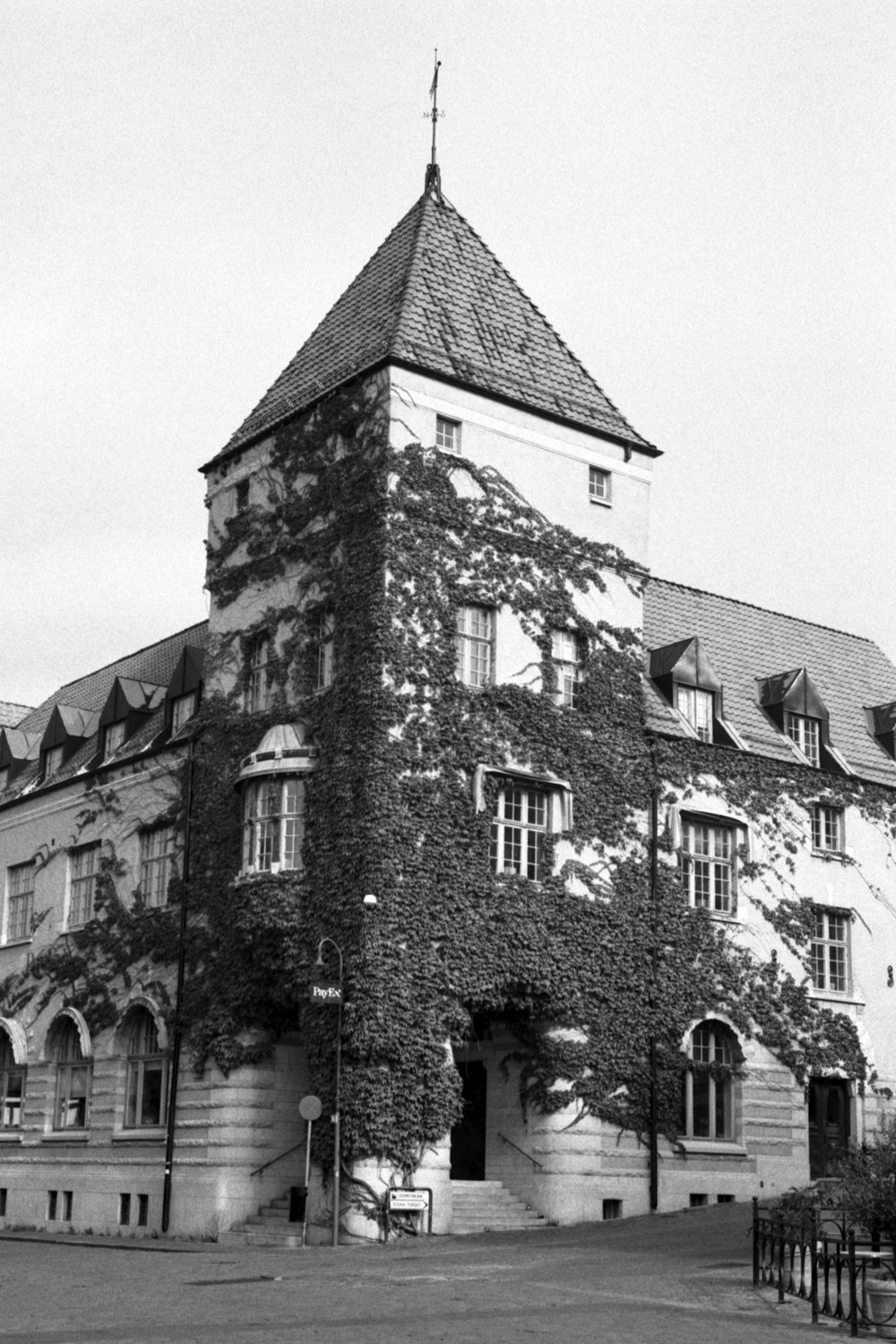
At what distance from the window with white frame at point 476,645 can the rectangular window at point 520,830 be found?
238 centimetres

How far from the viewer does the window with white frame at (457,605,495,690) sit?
1431 inches

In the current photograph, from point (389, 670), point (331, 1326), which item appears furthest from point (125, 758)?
point (331, 1326)

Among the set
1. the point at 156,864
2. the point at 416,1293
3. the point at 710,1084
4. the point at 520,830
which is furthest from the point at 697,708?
the point at 416,1293

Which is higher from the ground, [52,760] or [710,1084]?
[52,760]

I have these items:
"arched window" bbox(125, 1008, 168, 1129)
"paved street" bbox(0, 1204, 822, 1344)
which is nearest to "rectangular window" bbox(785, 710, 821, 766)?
"paved street" bbox(0, 1204, 822, 1344)

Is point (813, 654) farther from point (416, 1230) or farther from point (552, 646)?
point (416, 1230)

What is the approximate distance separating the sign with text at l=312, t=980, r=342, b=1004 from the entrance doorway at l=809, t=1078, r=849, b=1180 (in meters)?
13.6

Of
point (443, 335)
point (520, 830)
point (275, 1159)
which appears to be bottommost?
point (275, 1159)

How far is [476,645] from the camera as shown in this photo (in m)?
36.7

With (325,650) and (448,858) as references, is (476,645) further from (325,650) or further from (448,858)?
(448,858)

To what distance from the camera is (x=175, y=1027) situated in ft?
123

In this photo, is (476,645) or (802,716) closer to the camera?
(476,645)

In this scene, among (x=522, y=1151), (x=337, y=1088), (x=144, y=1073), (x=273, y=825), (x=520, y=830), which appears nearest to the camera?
(x=337, y=1088)

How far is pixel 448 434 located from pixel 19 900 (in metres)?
19.1
